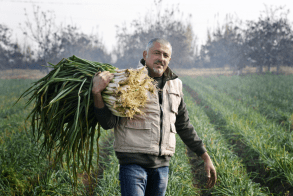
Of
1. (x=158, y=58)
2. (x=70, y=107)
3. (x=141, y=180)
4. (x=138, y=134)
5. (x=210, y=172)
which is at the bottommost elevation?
(x=210, y=172)

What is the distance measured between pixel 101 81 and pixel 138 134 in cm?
45

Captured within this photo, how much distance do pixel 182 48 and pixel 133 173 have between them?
3304 centimetres

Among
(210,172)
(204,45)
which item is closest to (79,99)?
(210,172)

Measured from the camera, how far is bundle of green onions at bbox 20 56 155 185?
1493mm

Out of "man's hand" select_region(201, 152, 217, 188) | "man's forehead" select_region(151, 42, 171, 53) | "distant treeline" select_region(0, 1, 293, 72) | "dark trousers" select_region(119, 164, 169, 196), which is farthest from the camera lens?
"distant treeline" select_region(0, 1, 293, 72)

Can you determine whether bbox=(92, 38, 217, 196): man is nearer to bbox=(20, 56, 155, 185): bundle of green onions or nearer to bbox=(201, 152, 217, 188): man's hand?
bbox=(20, 56, 155, 185): bundle of green onions

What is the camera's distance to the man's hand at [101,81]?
1.50 meters

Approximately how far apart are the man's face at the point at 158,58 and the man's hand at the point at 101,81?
36 centimetres

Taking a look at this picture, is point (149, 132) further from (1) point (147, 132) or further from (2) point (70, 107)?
(2) point (70, 107)

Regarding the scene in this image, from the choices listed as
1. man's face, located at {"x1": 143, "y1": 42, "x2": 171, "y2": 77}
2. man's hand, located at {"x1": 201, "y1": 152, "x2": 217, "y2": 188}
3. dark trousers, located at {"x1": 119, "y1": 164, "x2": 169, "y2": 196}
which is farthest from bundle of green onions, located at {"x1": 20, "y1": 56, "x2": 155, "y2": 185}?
man's hand, located at {"x1": 201, "y1": 152, "x2": 217, "y2": 188}

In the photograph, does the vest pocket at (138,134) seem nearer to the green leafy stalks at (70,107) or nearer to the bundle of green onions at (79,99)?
the bundle of green onions at (79,99)

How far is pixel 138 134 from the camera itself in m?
1.58

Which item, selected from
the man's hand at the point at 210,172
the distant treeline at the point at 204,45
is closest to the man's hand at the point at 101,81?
the man's hand at the point at 210,172

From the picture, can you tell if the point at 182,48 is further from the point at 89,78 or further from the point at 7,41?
the point at 89,78
